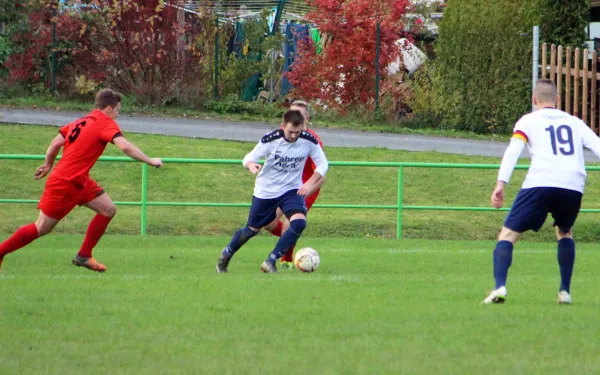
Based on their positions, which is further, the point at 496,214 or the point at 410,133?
the point at 410,133

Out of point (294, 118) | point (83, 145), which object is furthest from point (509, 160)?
point (83, 145)

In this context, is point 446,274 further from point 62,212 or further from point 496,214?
point 496,214

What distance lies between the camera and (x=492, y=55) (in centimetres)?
2588

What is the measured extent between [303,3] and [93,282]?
2486 cm

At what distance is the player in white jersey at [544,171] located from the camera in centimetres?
810

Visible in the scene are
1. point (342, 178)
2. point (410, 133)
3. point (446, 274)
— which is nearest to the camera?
point (446, 274)

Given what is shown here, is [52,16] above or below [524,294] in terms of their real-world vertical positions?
above

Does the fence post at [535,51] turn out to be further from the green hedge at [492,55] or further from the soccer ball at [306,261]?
the soccer ball at [306,261]

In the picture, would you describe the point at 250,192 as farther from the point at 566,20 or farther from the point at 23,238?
the point at 566,20

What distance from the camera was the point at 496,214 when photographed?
17734 millimetres

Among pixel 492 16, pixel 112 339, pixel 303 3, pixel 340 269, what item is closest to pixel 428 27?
pixel 303 3

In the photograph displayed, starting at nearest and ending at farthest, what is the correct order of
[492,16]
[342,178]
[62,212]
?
[62,212] < [342,178] < [492,16]

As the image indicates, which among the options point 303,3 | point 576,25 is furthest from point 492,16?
point 303,3

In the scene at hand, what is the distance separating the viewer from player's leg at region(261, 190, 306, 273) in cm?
1062
